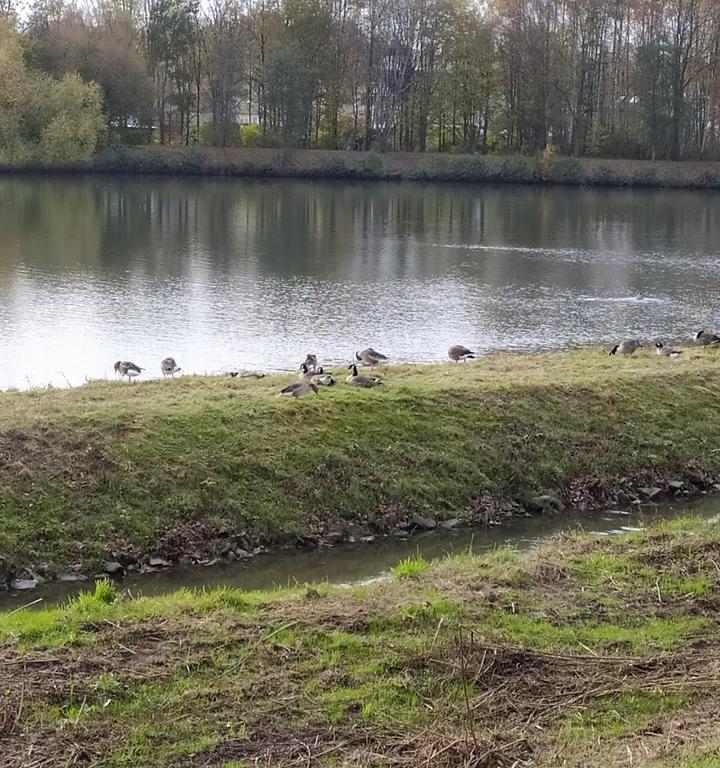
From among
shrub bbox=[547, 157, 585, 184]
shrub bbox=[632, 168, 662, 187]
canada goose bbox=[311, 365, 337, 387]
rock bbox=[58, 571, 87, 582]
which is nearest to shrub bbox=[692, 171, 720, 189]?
shrub bbox=[632, 168, 662, 187]

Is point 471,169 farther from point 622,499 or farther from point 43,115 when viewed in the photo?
point 622,499

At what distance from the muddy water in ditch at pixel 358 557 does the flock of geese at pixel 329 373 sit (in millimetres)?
4019

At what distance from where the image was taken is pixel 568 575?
40.6 ft

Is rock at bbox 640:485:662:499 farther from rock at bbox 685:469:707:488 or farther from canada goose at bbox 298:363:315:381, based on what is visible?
canada goose at bbox 298:363:315:381

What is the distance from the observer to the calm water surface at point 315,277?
32.1 meters

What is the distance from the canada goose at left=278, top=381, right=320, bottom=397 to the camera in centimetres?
1970

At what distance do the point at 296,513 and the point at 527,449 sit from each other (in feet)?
16.2

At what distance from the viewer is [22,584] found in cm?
1451

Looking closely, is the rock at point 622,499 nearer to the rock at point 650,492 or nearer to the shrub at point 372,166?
the rock at point 650,492

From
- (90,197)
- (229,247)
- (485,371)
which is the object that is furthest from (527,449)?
(90,197)

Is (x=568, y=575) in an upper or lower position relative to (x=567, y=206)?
lower

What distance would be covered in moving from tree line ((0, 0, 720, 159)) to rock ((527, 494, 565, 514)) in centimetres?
9585

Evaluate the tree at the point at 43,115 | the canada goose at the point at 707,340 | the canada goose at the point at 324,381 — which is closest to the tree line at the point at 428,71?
the tree at the point at 43,115

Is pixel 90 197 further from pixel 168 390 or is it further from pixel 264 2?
pixel 168 390
